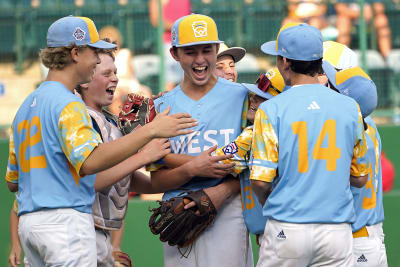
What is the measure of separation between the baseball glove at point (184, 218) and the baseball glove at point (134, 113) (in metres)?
0.60

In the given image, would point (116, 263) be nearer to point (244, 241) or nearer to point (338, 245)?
point (244, 241)

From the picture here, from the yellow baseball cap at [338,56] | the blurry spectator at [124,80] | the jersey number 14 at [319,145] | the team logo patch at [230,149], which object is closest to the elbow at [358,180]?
the jersey number 14 at [319,145]

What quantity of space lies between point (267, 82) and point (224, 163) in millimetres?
632

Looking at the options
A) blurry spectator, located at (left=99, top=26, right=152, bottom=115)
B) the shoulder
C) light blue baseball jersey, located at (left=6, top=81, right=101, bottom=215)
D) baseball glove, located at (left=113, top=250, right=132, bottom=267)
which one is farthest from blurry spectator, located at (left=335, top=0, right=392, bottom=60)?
light blue baseball jersey, located at (left=6, top=81, right=101, bottom=215)

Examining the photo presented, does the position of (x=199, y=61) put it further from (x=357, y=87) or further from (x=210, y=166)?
(x=357, y=87)

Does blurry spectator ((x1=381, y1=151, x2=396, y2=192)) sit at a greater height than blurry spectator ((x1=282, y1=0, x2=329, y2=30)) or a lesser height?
lesser

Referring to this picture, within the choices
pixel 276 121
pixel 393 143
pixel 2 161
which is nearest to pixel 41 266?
pixel 276 121

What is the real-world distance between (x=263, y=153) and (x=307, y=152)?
258mm

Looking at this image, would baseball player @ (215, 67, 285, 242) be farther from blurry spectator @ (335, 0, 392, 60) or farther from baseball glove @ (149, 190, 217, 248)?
blurry spectator @ (335, 0, 392, 60)

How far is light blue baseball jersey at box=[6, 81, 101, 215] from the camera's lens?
4602 mm

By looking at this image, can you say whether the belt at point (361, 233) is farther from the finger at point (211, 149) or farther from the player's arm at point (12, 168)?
the player's arm at point (12, 168)

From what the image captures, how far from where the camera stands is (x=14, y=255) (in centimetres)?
552

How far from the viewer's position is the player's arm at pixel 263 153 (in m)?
4.66

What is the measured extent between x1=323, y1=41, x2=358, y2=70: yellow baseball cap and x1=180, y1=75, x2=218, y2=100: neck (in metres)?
0.88
